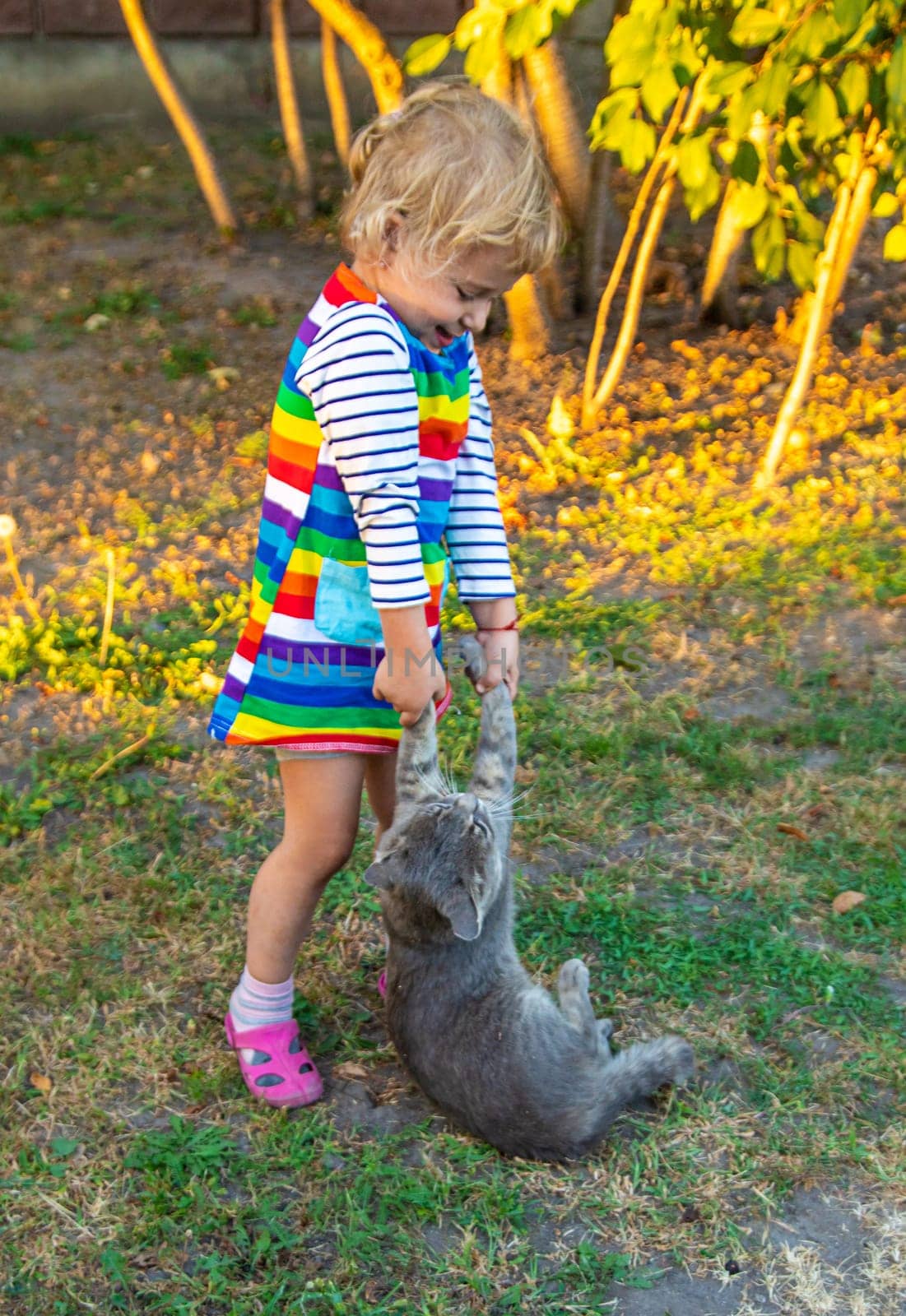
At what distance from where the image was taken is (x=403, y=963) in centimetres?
262

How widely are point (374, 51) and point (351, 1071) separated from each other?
4506mm

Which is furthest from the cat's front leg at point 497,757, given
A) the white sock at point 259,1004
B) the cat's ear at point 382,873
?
the white sock at point 259,1004

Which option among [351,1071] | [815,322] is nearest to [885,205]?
[815,322]

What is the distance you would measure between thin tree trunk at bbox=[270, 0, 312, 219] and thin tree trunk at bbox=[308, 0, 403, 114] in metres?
1.39

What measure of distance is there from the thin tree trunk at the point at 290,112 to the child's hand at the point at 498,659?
5359mm

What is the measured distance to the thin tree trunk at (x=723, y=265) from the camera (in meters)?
5.89

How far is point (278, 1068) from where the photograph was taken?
2689 mm

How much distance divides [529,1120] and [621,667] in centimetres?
201

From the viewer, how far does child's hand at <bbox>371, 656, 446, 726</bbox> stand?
2.31 metres

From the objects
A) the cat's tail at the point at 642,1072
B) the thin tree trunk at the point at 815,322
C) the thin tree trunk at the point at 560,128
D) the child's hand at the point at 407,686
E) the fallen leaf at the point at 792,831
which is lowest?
the cat's tail at the point at 642,1072

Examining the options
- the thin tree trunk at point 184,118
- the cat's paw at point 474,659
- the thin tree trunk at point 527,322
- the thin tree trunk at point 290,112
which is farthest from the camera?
the thin tree trunk at point 290,112

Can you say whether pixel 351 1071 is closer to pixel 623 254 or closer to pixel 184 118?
pixel 623 254

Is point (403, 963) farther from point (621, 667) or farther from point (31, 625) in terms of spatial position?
point (31, 625)

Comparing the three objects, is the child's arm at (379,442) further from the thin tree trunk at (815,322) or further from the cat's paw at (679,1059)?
the thin tree trunk at (815,322)
